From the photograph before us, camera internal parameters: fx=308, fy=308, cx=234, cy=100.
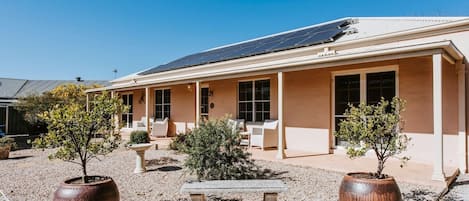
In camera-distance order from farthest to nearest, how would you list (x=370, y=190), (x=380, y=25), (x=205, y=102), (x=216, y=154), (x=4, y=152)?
(x=205, y=102)
(x=380, y=25)
(x=4, y=152)
(x=216, y=154)
(x=370, y=190)

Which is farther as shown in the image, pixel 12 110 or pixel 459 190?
pixel 12 110

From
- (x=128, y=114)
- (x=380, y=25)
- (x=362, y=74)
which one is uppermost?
(x=380, y=25)

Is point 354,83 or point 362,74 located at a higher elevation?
point 362,74

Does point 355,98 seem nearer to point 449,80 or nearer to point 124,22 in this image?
point 449,80

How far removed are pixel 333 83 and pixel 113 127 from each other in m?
6.40

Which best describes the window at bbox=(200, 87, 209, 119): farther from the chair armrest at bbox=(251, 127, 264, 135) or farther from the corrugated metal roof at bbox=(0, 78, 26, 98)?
the corrugated metal roof at bbox=(0, 78, 26, 98)

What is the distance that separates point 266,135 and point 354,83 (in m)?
3.00

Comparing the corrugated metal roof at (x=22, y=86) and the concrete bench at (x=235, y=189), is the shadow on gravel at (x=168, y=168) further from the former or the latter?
the corrugated metal roof at (x=22, y=86)

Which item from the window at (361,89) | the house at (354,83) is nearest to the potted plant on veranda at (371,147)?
the house at (354,83)

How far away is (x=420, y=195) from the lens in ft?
16.3

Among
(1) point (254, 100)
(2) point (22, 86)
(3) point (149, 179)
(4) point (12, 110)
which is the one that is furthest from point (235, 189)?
(2) point (22, 86)

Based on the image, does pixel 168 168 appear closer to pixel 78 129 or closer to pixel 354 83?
pixel 78 129

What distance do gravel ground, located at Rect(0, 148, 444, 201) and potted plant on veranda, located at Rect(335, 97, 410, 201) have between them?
0.98 meters

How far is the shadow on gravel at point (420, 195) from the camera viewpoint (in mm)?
4787
